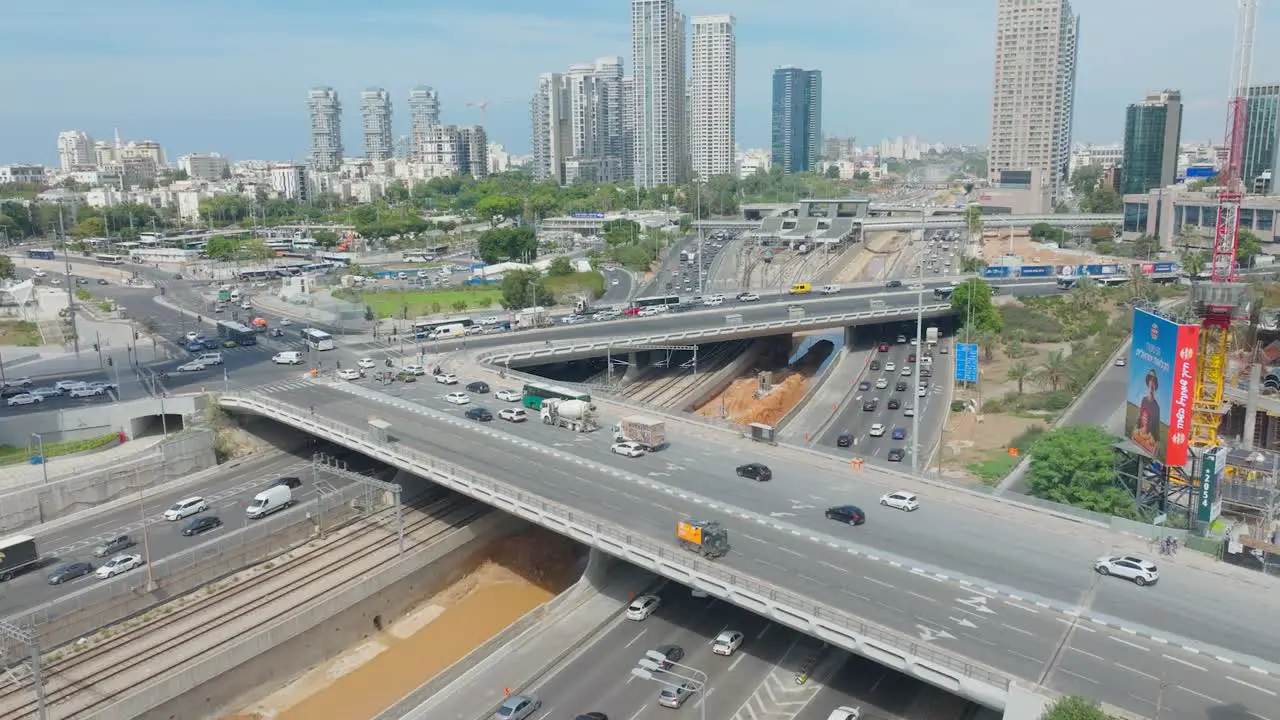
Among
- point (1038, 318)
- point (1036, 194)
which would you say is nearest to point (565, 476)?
point (1038, 318)

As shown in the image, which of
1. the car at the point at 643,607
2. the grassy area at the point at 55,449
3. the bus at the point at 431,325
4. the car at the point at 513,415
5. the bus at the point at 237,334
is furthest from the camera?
the bus at the point at 237,334

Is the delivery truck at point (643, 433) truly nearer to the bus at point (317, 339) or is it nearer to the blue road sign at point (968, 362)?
the blue road sign at point (968, 362)

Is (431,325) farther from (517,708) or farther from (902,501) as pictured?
(517,708)

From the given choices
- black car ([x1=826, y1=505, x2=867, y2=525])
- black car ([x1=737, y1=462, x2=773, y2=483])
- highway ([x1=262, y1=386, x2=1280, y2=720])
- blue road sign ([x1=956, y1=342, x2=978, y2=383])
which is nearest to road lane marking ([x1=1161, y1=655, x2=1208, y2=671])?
highway ([x1=262, y1=386, x2=1280, y2=720])

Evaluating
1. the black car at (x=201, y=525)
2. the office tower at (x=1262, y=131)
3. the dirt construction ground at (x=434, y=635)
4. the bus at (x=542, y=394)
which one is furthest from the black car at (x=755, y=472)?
the office tower at (x=1262, y=131)

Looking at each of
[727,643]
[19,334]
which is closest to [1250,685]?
[727,643]

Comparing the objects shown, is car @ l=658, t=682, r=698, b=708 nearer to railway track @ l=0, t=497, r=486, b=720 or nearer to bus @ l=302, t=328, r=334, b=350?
railway track @ l=0, t=497, r=486, b=720
